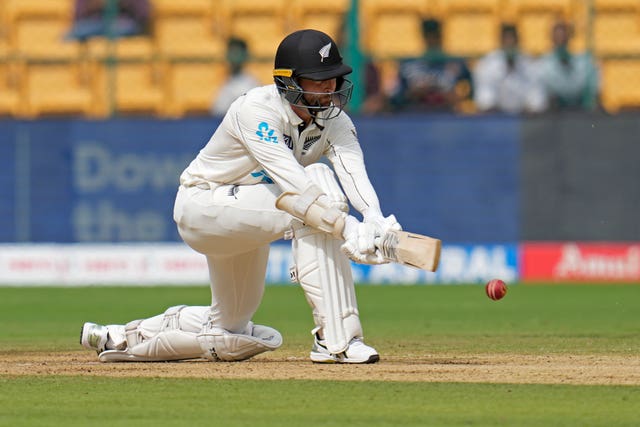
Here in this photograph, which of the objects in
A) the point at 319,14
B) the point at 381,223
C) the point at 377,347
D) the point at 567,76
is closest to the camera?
the point at 381,223

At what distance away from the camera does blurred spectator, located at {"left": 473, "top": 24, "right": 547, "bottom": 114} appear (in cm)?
1382

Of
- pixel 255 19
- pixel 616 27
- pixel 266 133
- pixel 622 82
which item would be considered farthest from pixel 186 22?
pixel 266 133

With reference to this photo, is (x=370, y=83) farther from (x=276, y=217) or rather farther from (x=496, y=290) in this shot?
(x=276, y=217)

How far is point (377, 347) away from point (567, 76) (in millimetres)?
6740

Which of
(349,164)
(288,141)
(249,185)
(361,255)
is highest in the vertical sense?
(288,141)

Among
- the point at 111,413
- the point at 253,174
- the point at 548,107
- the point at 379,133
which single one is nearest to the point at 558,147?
the point at 548,107

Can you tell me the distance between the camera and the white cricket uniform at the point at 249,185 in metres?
6.36

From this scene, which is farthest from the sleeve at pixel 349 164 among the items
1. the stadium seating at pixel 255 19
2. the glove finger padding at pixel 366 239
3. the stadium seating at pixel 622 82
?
the stadium seating at pixel 255 19

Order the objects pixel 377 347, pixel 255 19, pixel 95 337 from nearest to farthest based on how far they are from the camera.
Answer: pixel 95 337 < pixel 377 347 < pixel 255 19

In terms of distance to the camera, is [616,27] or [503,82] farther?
[616,27]

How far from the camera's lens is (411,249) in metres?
6.02

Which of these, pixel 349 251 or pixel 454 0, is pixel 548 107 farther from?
pixel 349 251

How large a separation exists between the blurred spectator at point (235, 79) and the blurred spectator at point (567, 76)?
117 inches

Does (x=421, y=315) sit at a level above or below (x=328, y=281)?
below
